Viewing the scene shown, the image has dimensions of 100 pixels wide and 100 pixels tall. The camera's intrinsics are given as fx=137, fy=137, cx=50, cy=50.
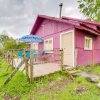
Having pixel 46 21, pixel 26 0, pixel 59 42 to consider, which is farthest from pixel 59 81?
pixel 26 0

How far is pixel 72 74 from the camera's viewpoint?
7910mm

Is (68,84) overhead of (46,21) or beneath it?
beneath

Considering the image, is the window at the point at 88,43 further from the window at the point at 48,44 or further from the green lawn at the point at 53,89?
the green lawn at the point at 53,89

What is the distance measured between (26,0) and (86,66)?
9.87 meters

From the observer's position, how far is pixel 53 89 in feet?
20.4

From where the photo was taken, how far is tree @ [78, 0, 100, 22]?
24.6 metres

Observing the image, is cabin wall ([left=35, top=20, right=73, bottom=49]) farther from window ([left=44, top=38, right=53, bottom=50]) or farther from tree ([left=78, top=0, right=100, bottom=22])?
tree ([left=78, top=0, right=100, bottom=22])

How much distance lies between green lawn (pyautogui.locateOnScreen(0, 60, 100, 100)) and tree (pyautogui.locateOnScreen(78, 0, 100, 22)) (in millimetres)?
20688

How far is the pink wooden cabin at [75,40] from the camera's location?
31.9 ft

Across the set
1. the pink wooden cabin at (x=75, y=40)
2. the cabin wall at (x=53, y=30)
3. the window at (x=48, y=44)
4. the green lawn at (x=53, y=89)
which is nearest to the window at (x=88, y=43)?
the pink wooden cabin at (x=75, y=40)

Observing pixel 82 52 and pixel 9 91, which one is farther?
pixel 82 52

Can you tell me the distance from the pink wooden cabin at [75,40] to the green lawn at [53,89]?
2.98 metres

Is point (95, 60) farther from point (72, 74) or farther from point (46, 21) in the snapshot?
point (46, 21)

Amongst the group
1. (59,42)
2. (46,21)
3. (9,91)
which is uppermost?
(46,21)
